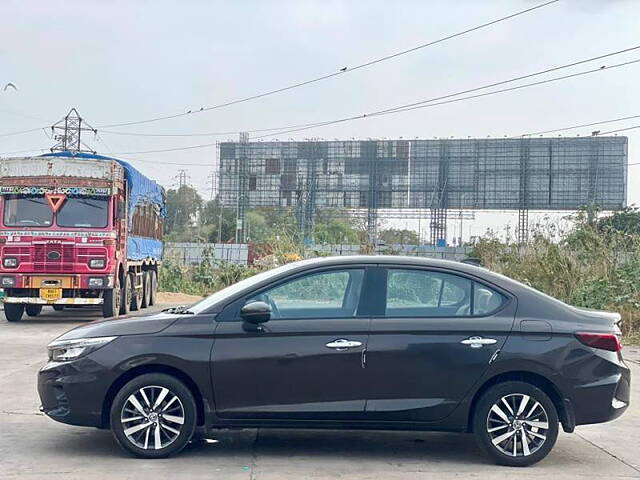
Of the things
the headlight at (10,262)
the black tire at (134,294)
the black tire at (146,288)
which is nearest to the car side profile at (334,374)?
the headlight at (10,262)

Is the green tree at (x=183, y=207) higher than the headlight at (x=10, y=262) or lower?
higher

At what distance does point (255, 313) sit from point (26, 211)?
12.4 m

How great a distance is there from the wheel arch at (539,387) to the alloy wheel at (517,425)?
141 mm

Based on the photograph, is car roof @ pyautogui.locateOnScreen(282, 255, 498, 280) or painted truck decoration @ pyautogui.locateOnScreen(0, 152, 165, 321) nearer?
car roof @ pyautogui.locateOnScreen(282, 255, 498, 280)

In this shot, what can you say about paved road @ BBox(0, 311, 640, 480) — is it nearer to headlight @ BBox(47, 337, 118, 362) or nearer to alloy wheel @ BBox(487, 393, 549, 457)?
alloy wheel @ BBox(487, 393, 549, 457)

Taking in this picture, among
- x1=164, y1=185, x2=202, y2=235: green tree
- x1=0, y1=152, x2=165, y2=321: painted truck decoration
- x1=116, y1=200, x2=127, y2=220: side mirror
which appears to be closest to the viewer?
x1=0, y1=152, x2=165, y2=321: painted truck decoration

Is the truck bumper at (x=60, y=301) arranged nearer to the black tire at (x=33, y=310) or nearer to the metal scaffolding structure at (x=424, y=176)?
the black tire at (x=33, y=310)

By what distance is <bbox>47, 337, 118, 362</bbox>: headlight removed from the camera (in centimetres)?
672

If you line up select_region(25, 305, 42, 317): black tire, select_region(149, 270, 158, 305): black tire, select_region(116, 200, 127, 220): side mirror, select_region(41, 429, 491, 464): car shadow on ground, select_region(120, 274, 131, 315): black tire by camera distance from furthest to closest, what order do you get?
select_region(149, 270, 158, 305): black tire → select_region(25, 305, 42, 317): black tire → select_region(120, 274, 131, 315): black tire → select_region(116, 200, 127, 220): side mirror → select_region(41, 429, 491, 464): car shadow on ground

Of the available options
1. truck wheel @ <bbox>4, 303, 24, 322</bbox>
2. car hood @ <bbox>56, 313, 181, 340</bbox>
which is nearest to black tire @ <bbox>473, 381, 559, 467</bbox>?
car hood @ <bbox>56, 313, 181, 340</bbox>

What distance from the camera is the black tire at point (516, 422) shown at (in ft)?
22.1

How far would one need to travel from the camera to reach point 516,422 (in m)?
6.76

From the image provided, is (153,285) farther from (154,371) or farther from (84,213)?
(154,371)

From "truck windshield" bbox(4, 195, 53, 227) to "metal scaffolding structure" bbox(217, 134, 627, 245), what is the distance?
30482 millimetres
